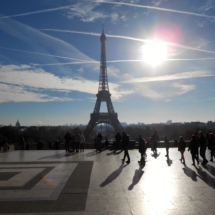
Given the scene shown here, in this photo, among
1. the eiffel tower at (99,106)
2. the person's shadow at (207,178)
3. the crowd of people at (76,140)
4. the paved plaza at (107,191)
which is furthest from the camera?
the eiffel tower at (99,106)

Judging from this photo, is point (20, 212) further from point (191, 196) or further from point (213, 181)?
point (213, 181)

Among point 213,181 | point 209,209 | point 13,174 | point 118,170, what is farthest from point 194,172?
point 13,174

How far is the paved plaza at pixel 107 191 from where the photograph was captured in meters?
5.99

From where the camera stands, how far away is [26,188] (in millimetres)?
8008

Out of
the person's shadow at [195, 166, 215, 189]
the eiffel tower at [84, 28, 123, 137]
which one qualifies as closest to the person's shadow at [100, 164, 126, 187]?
the person's shadow at [195, 166, 215, 189]

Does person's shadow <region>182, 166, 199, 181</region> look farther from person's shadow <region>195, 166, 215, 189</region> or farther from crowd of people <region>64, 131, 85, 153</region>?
crowd of people <region>64, 131, 85, 153</region>

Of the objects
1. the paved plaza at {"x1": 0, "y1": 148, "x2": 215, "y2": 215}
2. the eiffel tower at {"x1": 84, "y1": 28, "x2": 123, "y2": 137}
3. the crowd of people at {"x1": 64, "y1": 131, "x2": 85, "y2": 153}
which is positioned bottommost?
the paved plaza at {"x1": 0, "y1": 148, "x2": 215, "y2": 215}

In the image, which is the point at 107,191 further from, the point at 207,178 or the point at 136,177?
the point at 207,178

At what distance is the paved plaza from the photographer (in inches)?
236

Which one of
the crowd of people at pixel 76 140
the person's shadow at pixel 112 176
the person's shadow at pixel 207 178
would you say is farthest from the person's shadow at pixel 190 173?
the crowd of people at pixel 76 140

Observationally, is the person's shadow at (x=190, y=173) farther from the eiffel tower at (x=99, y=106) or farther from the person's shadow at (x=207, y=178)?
the eiffel tower at (x=99, y=106)

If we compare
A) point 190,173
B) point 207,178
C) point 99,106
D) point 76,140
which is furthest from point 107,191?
point 99,106

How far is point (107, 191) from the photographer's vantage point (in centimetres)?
759

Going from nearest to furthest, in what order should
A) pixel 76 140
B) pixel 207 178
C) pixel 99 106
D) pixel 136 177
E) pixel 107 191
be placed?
pixel 107 191 < pixel 207 178 < pixel 136 177 < pixel 76 140 < pixel 99 106
